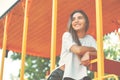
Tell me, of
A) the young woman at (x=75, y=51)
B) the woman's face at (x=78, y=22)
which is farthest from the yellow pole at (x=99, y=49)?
the woman's face at (x=78, y=22)

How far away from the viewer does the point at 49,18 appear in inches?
352

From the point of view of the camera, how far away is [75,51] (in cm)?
388

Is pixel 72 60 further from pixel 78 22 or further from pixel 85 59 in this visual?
pixel 78 22

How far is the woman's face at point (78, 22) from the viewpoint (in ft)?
13.1

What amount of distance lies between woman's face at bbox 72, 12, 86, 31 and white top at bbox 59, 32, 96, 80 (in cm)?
13

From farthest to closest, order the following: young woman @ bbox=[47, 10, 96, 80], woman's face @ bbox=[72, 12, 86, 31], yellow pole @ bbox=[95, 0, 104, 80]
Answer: woman's face @ bbox=[72, 12, 86, 31] → young woman @ bbox=[47, 10, 96, 80] → yellow pole @ bbox=[95, 0, 104, 80]

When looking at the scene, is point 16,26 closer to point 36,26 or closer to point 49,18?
point 36,26

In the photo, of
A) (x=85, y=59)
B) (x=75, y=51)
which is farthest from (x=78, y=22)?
(x=85, y=59)

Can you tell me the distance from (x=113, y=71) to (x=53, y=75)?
0.75 m

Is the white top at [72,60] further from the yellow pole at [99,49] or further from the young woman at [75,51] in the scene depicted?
the yellow pole at [99,49]

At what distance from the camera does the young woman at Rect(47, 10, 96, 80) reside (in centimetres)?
384

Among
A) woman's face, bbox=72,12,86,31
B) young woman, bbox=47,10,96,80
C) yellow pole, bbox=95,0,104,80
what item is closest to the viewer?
yellow pole, bbox=95,0,104,80

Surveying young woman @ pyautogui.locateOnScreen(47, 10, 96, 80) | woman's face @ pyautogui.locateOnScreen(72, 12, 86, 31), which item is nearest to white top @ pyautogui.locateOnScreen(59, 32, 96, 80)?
young woman @ pyautogui.locateOnScreen(47, 10, 96, 80)

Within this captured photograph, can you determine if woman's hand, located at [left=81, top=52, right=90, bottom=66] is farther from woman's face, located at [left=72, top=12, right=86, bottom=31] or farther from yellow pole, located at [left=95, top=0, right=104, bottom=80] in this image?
woman's face, located at [left=72, top=12, right=86, bottom=31]
